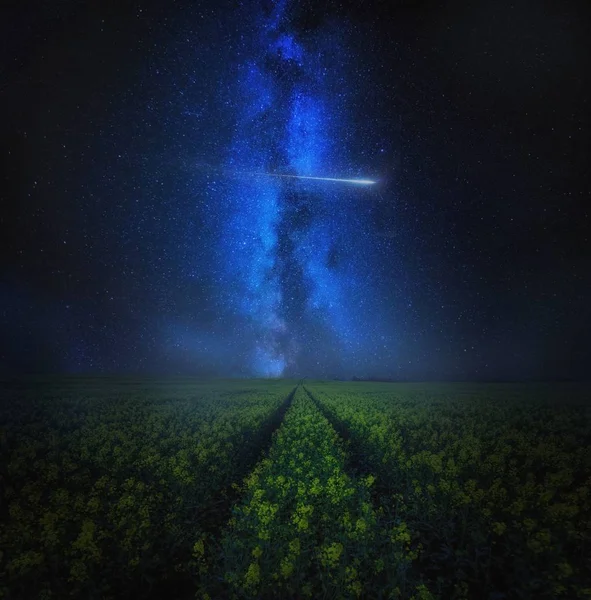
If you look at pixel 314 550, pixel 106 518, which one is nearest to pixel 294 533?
pixel 314 550

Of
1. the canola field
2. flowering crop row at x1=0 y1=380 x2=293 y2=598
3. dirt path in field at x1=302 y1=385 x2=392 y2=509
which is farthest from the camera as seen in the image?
dirt path in field at x1=302 y1=385 x2=392 y2=509

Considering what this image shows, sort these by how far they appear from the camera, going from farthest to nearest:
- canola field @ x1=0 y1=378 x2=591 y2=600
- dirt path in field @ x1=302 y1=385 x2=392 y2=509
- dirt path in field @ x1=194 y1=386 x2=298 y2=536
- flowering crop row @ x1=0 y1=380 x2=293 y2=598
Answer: dirt path in field @ x1=302 y1=385 x2=392 y2=509
dirt path in field @ x1=194 y1=386 x2=298 y2=536
canola field @ x1=0 y1=378 x2=591 y2=600
flowering crop row @ x1=0 y1=380 x2=293 y2=598

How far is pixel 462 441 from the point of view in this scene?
1091cm

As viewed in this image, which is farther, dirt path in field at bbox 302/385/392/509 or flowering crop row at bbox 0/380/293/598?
dirt path in field at bbox 302/385/392/509

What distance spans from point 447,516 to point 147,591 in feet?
15.8

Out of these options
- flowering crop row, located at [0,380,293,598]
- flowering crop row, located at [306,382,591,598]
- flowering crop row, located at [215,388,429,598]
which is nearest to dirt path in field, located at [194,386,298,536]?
flowering crop row, located at [0,380,293,598]

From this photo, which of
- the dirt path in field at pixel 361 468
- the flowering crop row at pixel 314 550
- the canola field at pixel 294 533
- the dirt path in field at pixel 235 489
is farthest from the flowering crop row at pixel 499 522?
the dirt path in field at pixel 235 489

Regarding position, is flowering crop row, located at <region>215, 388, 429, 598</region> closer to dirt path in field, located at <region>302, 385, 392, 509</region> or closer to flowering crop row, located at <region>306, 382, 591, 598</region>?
flowering crop row, located at <region>306, 382, 591, 598</region>

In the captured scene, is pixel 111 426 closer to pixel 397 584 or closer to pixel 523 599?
pixel 397 584

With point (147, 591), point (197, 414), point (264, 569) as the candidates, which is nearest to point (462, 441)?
point (264, 569)

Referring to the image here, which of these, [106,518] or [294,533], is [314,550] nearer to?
[294,533]

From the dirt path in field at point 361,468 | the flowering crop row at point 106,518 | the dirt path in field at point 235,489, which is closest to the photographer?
the flowering crop row at point 106,518

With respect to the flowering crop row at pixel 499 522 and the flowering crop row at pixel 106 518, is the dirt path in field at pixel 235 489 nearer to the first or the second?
the flowering crop row at pixel 106 518

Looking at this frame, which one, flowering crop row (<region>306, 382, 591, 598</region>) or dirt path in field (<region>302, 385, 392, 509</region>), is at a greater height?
flowering crop row (<region>306, 382, 591, 598</region>)
